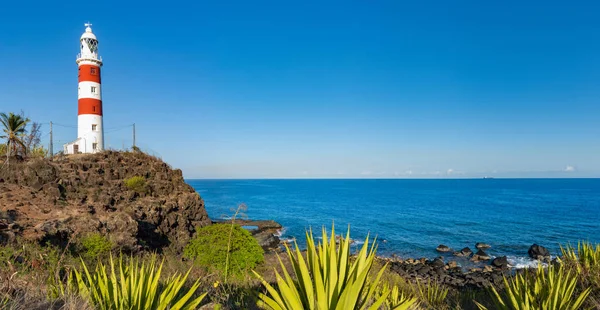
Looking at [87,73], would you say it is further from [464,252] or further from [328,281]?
[464,252]

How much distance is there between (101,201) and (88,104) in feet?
47.7

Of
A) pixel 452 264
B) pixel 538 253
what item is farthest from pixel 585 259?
pixel 538 253

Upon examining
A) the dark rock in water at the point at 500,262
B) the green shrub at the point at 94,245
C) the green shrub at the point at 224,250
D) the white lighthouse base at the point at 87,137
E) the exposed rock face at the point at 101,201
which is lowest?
the dark rock in water at the point at 500,262

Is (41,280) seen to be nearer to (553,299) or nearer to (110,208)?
(553,299)

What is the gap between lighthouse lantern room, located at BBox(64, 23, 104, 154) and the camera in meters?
30.4

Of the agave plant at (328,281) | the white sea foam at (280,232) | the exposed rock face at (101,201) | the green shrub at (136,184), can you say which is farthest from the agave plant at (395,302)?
the white sea foam at (280,232)

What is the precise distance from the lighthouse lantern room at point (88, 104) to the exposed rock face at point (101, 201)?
4.14 metres

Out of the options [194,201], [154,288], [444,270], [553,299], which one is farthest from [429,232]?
[154,288]

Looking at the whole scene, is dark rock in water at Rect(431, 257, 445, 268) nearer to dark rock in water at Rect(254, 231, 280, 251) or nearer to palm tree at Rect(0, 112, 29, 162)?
dark rock in water at Rect(254, 231, 280, 251)

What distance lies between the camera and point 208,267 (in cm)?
1453

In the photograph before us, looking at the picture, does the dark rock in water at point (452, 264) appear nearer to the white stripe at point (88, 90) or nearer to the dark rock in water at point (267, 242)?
the dark rock in water at point (267, 242)

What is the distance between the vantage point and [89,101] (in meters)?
30.5

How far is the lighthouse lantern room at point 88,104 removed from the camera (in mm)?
30422

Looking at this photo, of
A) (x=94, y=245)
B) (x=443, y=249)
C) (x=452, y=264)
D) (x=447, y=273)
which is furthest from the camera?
(x=443, y=249)
